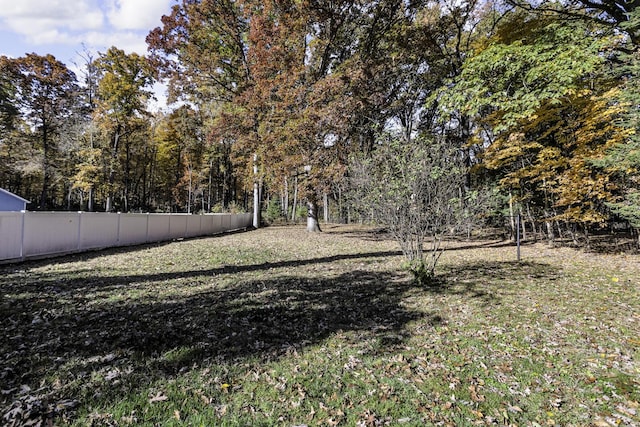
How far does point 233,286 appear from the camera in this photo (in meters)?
6.64

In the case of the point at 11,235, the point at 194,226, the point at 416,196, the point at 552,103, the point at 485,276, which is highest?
the point at 552,103

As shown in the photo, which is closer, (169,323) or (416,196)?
(169,323)

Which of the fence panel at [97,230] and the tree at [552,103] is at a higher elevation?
the tree at [552,103]

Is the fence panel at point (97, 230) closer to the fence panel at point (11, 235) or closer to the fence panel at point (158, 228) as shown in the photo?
the fence panel at point (158, 228)

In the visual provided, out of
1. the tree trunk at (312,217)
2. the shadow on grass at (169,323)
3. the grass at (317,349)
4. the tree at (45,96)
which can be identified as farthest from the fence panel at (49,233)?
the tree at (45,96)

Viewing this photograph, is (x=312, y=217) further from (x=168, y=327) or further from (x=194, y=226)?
(x=168, y=327)

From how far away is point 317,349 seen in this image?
4.00 m

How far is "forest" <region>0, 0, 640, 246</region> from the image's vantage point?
8094 millimetres

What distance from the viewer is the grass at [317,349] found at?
280 centimetres

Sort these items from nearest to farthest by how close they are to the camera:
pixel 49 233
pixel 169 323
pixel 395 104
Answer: pixel 169 323
pixel 49 233
pixel 395 104

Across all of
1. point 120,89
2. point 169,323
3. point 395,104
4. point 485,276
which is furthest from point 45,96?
point 485,276

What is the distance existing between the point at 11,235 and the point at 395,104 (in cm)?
1755

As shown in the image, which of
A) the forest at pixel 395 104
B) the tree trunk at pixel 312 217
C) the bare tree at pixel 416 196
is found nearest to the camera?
the bare tree at pixel 416 196

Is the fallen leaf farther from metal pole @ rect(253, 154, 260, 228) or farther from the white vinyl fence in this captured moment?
→ metal pole @ rect(253, 154, 260, 228)
